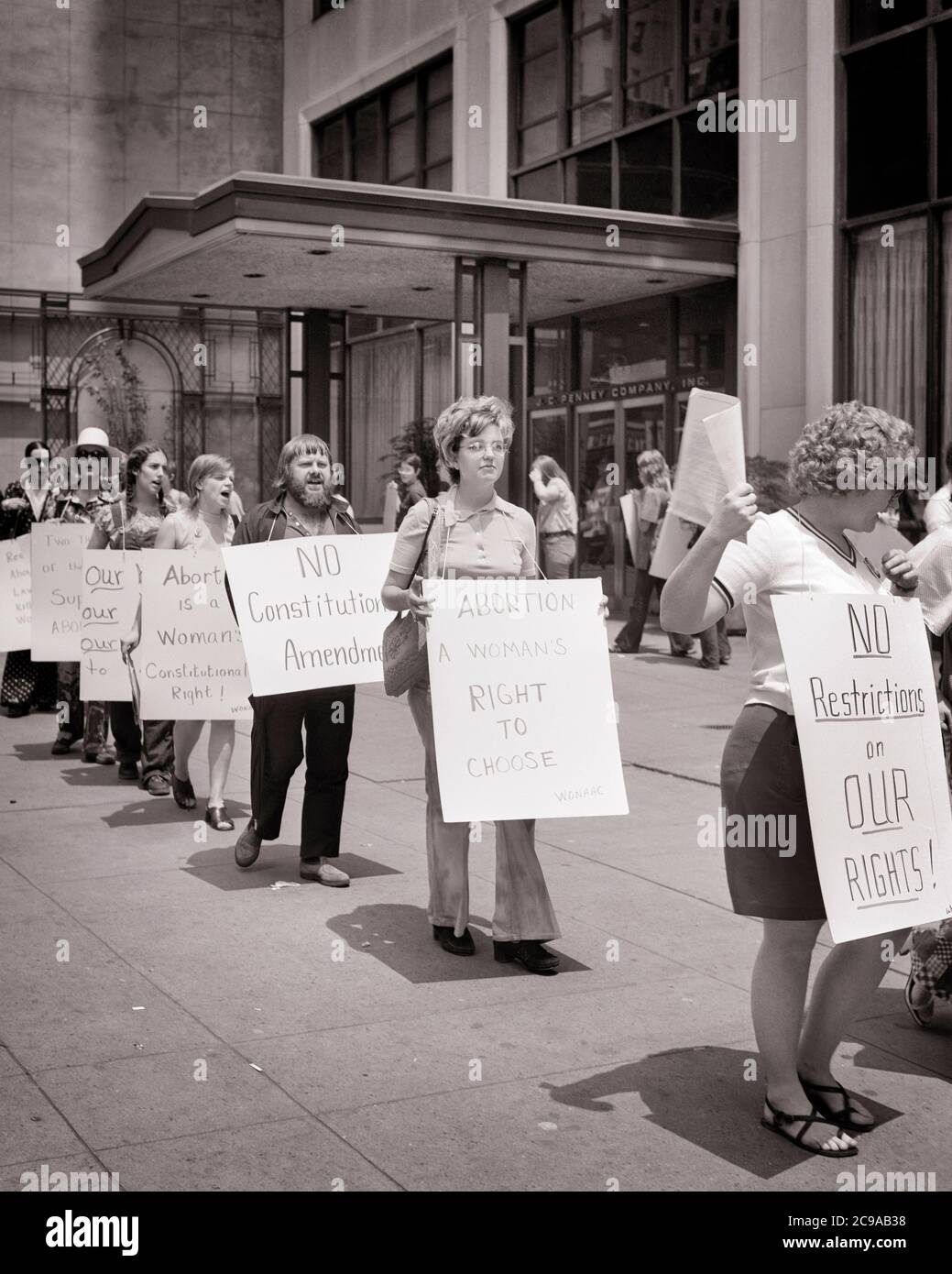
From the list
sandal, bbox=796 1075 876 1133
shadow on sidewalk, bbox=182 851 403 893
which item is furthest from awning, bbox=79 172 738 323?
sandal, bbox=796 1075 876 1133

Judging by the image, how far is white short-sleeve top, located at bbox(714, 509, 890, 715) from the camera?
3.93m

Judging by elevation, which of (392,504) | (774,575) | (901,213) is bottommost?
(774,575)

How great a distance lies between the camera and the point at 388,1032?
482 centimetres

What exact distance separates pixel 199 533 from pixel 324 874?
8.25 feet

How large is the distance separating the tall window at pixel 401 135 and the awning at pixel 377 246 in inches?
190

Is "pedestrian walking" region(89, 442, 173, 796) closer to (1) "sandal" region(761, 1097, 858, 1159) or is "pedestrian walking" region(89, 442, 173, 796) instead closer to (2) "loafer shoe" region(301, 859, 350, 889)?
(2) "loafer shoe" region(301, 859, 350, 889)

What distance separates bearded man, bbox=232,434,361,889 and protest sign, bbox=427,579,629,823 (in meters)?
1.55

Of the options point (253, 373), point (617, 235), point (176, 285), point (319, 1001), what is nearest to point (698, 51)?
point (617, 235)

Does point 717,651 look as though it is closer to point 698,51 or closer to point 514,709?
point 698,51

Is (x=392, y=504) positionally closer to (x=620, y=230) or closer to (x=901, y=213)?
(x=620, y=230)

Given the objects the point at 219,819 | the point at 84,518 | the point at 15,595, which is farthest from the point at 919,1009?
the point at 15,595

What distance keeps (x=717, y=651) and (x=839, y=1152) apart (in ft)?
35.2

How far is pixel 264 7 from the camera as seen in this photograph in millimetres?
29969
